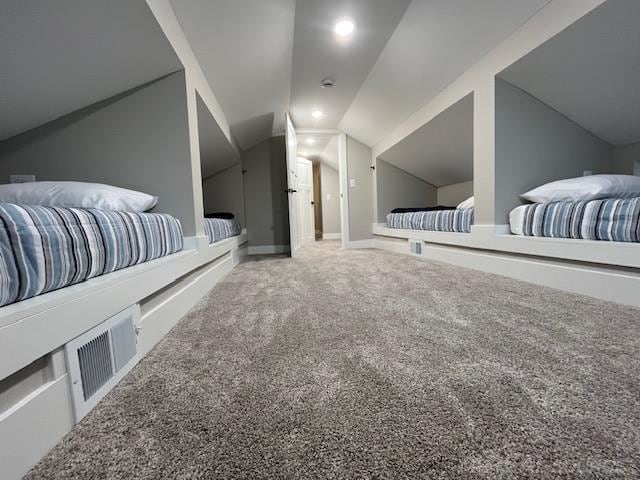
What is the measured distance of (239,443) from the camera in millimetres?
510

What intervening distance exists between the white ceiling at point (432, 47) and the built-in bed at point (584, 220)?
1179 mm

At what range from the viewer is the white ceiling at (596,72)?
4.33 ft

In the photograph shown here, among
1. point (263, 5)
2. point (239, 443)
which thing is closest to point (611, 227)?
point (239, 443)

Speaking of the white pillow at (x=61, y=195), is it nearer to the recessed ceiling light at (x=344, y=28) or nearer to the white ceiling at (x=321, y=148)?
the recessed ceiling light at (x=344, y=28)

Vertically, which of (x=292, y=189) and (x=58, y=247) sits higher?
(x=292, y=189)

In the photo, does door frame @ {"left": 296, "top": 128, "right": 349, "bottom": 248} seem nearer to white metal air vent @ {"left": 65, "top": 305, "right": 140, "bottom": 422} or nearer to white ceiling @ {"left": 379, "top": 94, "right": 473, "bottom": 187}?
white ceiling @ {"left": 379, "top": 94, "right": 473, "bottom": 187}

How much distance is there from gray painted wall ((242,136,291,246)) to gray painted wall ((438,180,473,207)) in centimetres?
254

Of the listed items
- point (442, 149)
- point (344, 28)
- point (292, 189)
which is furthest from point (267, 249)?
point (344, 28)

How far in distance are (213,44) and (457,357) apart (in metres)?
2.32

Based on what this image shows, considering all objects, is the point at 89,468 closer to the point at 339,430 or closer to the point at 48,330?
the point at 48,330

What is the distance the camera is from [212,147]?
298 cm

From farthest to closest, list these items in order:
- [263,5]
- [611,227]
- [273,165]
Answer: [273,165], [263,5], [611,227]

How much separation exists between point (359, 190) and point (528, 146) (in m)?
2.46

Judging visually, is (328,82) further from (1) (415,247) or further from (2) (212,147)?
(1) (415,247)
